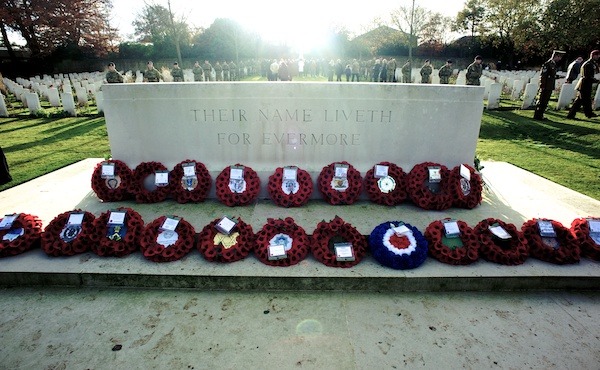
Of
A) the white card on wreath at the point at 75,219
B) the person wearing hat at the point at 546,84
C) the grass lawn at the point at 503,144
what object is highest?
the person wearing hat at the point at 546,84

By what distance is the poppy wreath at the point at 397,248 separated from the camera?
10.2 ft

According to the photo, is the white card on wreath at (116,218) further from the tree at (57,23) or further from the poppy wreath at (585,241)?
the tree at (57,23)

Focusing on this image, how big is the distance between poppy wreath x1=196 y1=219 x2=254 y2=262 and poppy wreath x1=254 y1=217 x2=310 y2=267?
0.11 meters

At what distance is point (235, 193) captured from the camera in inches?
174

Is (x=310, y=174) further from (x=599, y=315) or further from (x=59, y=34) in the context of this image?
(x=59, y=34)

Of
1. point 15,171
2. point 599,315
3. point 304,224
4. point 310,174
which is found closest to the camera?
point 599,315

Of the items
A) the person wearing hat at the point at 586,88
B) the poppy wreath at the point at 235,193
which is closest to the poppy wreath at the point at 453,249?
the poppy wreath at the point at 235,193

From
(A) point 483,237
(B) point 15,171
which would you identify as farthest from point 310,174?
(B) point 15,171

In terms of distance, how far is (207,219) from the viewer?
4.07 meters

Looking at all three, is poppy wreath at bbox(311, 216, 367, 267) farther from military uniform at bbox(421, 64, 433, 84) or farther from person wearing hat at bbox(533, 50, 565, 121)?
military uniform at bbox(421, 64, 433, 84)

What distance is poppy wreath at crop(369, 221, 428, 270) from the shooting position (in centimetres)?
312

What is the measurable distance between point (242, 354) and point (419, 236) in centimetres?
196

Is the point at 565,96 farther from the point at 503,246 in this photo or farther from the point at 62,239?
the point at 62,239

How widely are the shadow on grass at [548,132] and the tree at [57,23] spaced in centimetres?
3515
